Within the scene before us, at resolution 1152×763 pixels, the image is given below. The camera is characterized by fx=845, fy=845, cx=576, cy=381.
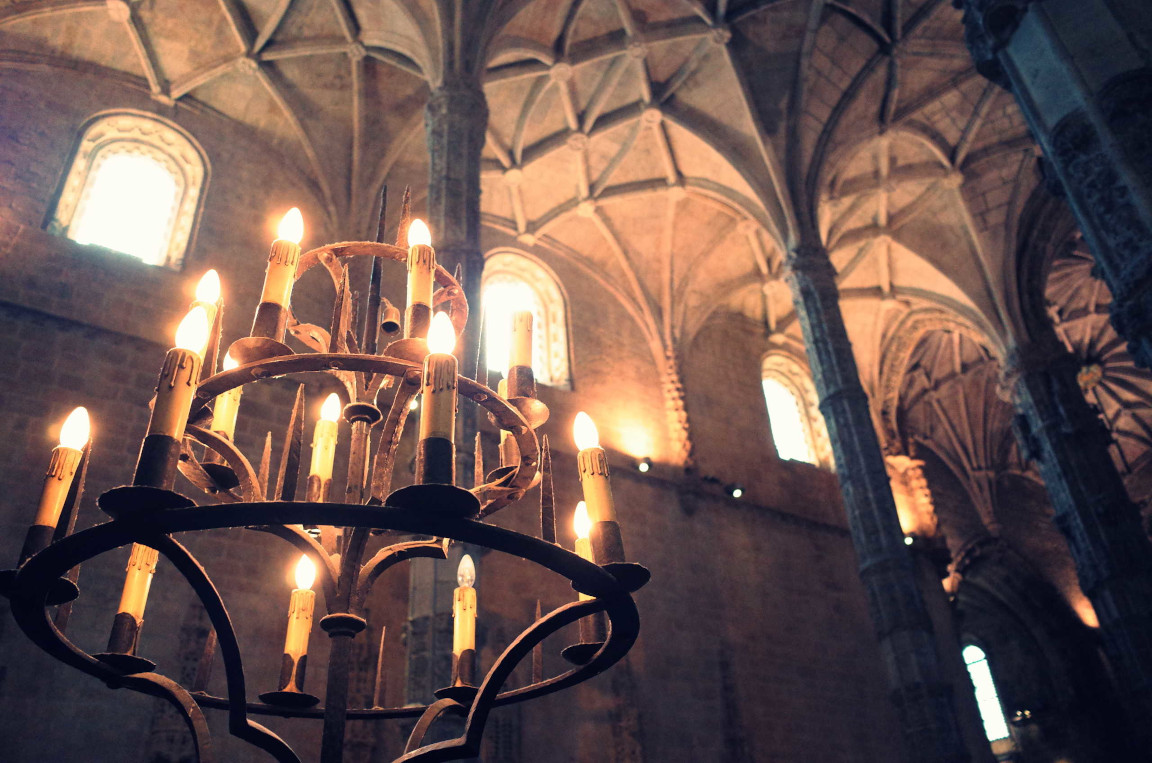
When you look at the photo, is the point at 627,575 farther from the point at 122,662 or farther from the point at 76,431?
the point at 76,431

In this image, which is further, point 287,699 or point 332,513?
point 287,699

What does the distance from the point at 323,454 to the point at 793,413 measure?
14907mm

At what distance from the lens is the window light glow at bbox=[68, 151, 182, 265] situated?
10.7 metres

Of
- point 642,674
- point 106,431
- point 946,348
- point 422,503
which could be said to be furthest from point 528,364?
point 946,348

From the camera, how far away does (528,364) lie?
363 centimetres

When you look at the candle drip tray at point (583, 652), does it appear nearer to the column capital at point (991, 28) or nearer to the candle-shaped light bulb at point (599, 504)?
the candle-shaped light bulb at point (599, 504)

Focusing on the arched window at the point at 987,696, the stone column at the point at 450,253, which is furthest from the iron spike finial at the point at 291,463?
the arched window at the point at 987,696

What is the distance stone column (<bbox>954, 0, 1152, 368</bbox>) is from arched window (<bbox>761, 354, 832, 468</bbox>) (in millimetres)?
10957

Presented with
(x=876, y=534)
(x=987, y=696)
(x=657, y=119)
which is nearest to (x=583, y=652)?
(x=876, y=534)

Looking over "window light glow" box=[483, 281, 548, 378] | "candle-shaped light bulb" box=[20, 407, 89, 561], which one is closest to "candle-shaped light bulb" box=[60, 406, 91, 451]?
"candle-shaped light bulb" box=[20, 407, 89, 561]

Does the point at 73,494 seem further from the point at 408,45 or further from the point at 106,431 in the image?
the point at 408,45

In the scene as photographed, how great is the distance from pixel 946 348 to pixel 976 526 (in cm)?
468

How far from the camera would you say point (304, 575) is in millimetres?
3547

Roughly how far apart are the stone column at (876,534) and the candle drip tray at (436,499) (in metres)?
8.82
